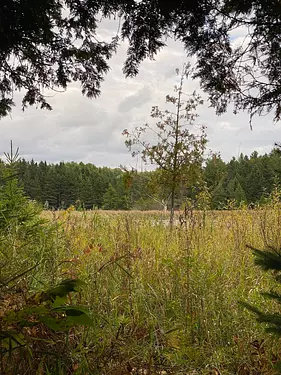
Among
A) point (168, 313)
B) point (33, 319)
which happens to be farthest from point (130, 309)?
point (33, 319)

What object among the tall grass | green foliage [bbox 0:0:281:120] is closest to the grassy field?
the tall grass

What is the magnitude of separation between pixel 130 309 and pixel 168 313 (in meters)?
0.33

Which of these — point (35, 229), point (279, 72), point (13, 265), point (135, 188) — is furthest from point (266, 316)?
point (135, 188)

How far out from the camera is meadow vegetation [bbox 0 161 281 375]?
149cm

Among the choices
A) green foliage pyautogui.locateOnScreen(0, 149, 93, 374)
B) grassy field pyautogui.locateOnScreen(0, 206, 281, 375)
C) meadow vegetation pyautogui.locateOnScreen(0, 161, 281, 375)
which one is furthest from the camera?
grassy field pyautogui.locateOnScreen(0, 206, 281, 375)

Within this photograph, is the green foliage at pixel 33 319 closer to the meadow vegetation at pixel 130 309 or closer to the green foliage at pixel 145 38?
the meadow vegetation at pixel 130 309

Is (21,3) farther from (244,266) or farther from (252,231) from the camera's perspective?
(252,231)

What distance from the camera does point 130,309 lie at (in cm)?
233

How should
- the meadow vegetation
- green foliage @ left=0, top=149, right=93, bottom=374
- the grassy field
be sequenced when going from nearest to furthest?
green foliage @ left=0, top=149, right=93, bottom=374 → the meadow vegetation → the grassy field

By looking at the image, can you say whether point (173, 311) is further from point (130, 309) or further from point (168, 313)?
point (130, 309)

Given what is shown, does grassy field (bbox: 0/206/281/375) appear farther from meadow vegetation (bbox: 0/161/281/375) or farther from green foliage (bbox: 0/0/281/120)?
green foliage (bbox: 0/0/281/120)

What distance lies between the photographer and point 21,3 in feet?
7.44

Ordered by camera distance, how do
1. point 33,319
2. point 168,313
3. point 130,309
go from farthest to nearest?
1. point 168,313
2. point 130,309
3. point 33,319

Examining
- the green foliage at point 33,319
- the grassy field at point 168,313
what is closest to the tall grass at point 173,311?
the grassy field at point 168,313
